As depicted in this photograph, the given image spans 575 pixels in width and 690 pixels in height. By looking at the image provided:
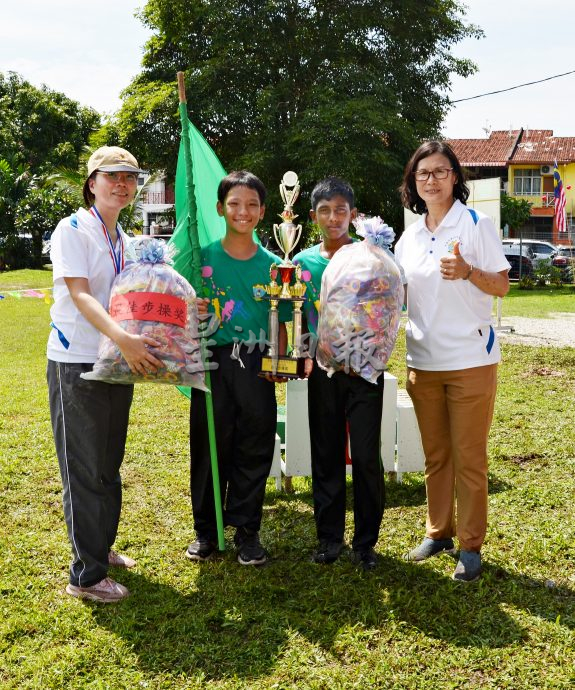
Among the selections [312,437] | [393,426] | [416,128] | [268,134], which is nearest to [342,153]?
[268,134]

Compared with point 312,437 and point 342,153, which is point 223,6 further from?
point 312,437

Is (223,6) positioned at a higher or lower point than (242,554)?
higher

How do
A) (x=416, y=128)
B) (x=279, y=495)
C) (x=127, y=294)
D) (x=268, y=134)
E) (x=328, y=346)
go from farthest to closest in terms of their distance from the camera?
(x=416, y=128)
(x=268, y=134)
(x=279, y=495)
(x=328, y=346)
(x=127, y=294)

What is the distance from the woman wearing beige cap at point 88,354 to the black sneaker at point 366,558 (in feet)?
3.46

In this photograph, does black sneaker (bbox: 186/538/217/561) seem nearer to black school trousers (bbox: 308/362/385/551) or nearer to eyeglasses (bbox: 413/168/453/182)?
black school trousers (bbox: 308/362/385/551)

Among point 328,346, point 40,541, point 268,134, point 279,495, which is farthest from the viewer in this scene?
point 268,134

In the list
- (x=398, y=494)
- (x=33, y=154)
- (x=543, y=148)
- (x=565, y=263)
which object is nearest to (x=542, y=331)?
(x=398, y=494)

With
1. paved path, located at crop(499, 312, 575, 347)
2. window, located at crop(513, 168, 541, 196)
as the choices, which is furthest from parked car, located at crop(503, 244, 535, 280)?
window, located at crop(513, 168, 541, 196)

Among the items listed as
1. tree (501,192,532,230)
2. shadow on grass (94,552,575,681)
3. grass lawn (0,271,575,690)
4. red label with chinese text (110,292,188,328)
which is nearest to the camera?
grass lawn (0,271,575,690)

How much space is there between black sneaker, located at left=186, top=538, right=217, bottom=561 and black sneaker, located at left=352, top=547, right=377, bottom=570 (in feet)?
2.21

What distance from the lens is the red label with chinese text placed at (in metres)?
2.77

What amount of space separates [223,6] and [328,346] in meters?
17.0

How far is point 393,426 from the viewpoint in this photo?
4.53m

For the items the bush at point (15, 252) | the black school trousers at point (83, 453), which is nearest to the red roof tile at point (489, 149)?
the bush at point (15, 252)
